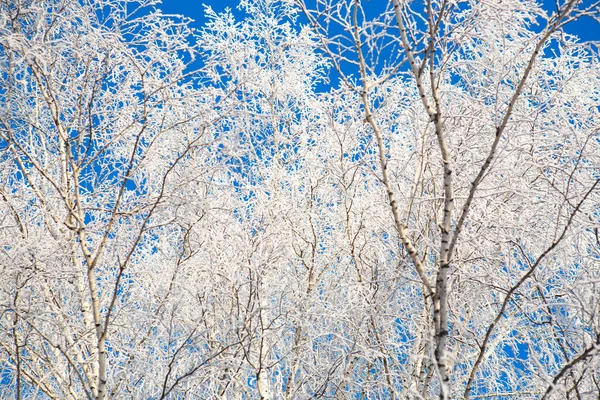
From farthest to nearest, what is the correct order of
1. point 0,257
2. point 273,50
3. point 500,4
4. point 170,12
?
1. point 273,50
2. point 0,257
3. point 170,12
4. point 500,4

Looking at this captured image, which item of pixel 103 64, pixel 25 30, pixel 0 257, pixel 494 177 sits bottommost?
pixel 0 257

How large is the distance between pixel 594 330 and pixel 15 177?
16.5 ft

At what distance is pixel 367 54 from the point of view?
297cm

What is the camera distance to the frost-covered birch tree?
2654 mm

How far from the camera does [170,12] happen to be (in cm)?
333

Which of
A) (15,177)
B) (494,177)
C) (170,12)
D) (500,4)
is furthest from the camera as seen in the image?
(15,177)

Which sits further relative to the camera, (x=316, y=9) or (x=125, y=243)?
(x=125, y=243)

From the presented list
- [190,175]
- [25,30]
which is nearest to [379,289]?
[190,175]

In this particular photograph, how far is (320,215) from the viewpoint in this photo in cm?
567

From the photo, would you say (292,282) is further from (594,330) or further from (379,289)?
→ (594,330)

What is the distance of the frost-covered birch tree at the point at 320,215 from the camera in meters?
2.65

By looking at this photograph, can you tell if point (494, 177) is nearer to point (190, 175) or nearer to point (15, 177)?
point (190, 175)

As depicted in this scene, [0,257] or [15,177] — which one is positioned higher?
[15,177]

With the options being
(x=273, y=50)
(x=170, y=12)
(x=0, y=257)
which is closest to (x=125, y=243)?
(x=0, y=257)
